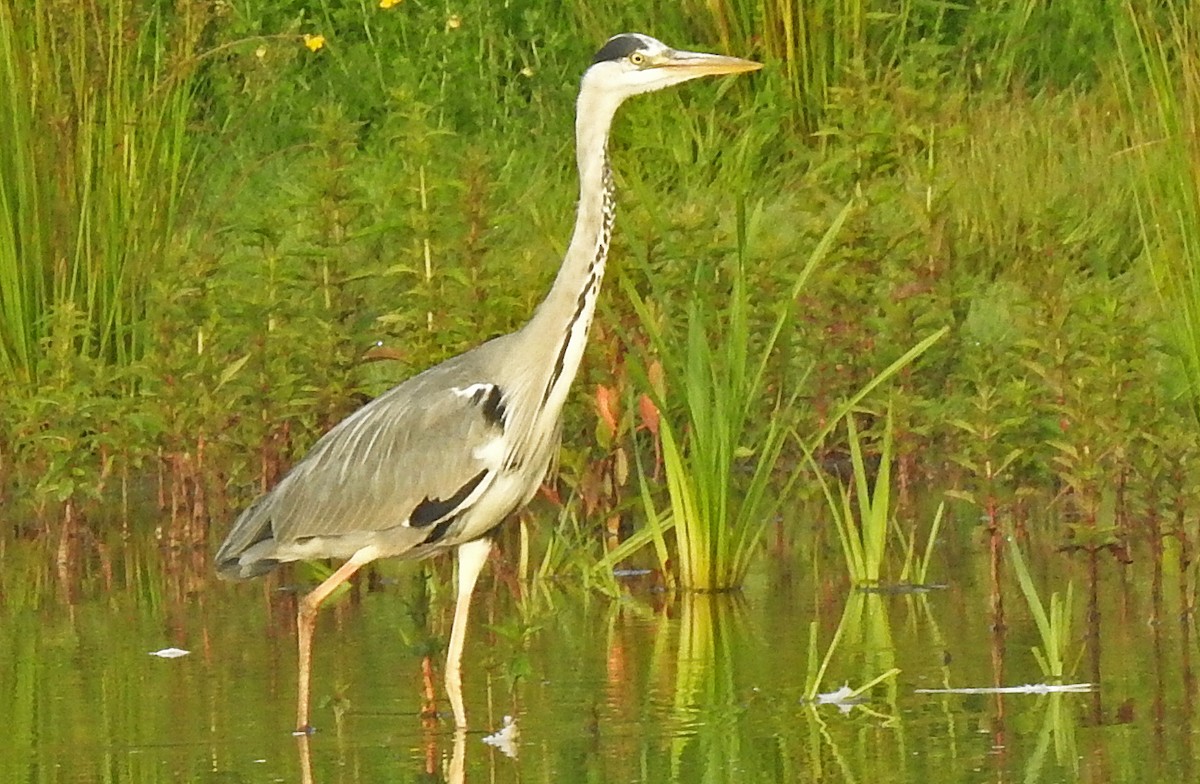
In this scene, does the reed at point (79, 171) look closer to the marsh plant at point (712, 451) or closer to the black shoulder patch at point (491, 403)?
the marsh plant at point (712, 451)

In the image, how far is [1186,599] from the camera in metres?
6.90

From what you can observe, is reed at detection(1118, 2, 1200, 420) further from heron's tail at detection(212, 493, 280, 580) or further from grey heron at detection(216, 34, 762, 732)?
heron's tail at detection(212, 493, 280, 580)

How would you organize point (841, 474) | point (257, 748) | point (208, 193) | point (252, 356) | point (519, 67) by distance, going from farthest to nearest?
point (519, 67)
point (208, 193)
point (841, 474)
point (252, 356)
point (257, 748)

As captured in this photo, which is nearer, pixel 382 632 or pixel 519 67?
pixel 382 632

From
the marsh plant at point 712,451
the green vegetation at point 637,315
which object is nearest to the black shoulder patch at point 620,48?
the green vegetation at point 637,315

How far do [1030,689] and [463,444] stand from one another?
1.47 m

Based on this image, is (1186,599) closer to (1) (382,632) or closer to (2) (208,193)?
(1) (382,632)

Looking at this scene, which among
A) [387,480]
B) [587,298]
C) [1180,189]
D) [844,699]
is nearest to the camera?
[844,699]

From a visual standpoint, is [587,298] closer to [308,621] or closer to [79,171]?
[308,621]

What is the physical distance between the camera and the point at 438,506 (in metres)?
6.51

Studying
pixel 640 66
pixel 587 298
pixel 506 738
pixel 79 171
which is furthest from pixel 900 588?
pixel 79 171

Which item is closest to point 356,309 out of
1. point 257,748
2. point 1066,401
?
point 1066,401

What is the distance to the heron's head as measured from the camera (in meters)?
6.62

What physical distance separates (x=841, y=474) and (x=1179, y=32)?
2.27 metres
